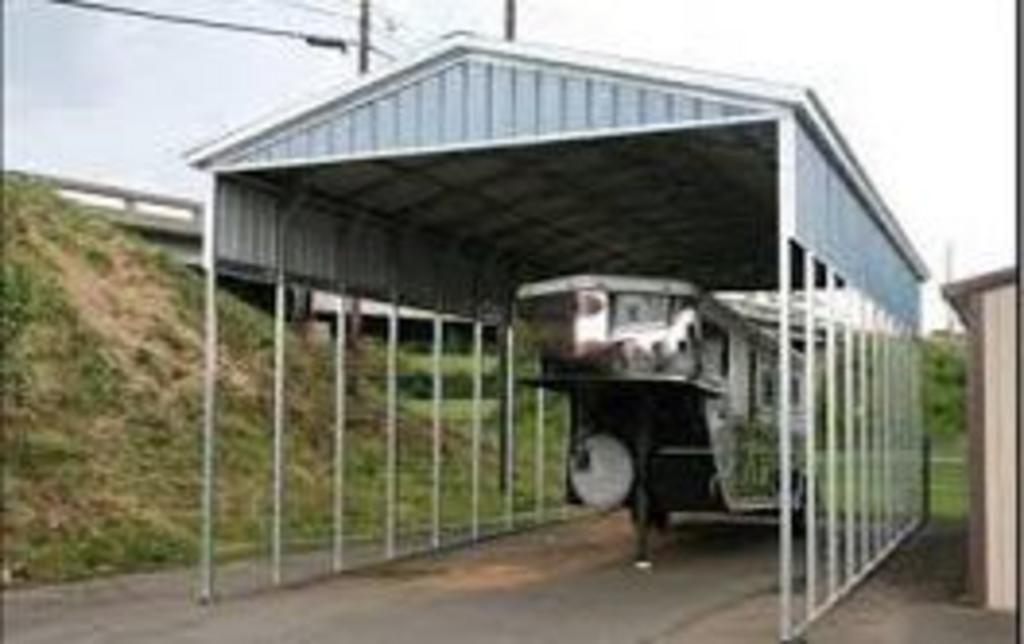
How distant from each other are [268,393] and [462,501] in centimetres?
394

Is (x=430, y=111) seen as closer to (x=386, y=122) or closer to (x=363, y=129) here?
(x=386, y=122)

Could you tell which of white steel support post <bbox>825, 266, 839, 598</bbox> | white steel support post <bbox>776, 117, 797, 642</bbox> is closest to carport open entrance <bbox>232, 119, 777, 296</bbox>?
white steel support post <bbox>776, 117, 797, 642</bbox>

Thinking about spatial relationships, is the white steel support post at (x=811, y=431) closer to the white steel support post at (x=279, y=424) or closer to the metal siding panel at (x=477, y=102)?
the metal siding panel at (x=477, y=102)

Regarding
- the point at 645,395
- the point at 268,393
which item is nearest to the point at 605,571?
the point at 645,395

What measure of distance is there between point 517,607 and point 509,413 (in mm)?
11829

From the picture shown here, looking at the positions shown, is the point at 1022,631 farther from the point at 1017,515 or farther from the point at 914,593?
the point at 914,593

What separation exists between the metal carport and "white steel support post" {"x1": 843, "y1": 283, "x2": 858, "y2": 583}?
0.13 feet

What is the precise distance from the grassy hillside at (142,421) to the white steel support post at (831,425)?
8.26m

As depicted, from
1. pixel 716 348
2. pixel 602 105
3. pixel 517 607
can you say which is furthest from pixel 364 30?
→ pixel 517 607

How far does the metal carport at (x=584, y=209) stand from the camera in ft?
64.7

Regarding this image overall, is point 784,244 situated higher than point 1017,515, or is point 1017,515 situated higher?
point 784,244

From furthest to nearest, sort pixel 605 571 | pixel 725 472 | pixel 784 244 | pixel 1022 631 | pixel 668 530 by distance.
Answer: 1. pixel 668 530
2. pixel 725 472
3. pixel 605 571
4. pixel 784 244
5. pixel 1022 631

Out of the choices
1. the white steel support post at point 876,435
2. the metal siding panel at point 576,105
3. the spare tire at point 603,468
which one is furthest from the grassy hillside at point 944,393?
the metal siding panel at point 576,105

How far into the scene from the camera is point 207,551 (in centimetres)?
2086
